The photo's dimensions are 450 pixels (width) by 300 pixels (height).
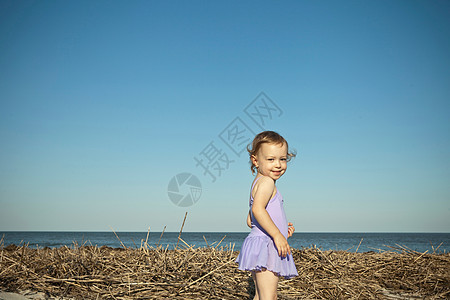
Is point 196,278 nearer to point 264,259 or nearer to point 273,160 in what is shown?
point 264,259

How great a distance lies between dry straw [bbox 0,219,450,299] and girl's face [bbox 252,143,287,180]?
128cm

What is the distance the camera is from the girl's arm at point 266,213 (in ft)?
8.00

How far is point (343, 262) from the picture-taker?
4.44m

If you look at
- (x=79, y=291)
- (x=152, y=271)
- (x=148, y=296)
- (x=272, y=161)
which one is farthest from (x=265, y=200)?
(x=79, y=291)

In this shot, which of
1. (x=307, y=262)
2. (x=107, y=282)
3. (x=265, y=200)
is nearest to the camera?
(x=265, y=200)

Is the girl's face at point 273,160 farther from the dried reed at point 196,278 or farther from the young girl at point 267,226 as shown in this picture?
the dried reed at point 196,278

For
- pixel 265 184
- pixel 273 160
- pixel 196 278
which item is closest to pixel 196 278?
pixel 196 278

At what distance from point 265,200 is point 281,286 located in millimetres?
1487

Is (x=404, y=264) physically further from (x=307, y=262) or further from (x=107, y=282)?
(x=107, y=282)

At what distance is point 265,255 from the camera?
248 centimetres

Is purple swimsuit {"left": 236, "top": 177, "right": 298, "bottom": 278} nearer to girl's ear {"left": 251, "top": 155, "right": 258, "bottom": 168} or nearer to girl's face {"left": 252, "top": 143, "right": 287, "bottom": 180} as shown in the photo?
girl's face {"left": 252, "top": 143, "right": 287, "bottom": 180}

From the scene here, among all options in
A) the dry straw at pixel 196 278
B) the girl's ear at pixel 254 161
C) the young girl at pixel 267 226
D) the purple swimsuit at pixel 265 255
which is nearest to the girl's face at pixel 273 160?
the young girl at pixel 267 226

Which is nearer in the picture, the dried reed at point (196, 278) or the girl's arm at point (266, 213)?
the girl's arm at point (266, 213)

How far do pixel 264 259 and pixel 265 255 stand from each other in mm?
31
